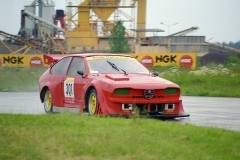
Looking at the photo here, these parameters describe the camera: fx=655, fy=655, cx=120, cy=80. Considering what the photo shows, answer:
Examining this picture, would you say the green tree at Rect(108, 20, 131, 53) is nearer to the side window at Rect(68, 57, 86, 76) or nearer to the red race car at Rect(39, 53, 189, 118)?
the red race car at Rect(39, 53, 189, 118)

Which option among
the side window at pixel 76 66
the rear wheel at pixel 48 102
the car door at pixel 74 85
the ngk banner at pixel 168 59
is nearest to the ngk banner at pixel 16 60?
the ngk banner at pixel 168 59

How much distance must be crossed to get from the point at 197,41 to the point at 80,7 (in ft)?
45.1

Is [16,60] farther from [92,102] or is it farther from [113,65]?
[92,102]

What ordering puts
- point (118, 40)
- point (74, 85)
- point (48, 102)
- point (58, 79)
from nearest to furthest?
point (74, 85) < point (58, 79) < point (48, 102) < point (118, 40)

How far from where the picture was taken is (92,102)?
40.8ft

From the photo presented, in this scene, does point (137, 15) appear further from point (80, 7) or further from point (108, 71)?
point (108, 71)

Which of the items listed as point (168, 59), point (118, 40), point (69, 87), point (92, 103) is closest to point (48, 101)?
point (69, 87)

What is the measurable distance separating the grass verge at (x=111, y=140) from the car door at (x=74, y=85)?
3.01 meters

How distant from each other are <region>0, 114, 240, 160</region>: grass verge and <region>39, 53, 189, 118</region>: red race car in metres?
1.37

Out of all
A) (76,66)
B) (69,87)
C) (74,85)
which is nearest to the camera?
(74,85)

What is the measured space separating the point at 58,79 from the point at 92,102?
6.23 ft

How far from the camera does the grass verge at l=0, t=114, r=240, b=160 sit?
7184 mm

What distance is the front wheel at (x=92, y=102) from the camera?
12242 millimetres

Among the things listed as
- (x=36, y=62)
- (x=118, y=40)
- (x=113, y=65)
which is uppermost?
(x=118, y=40)
